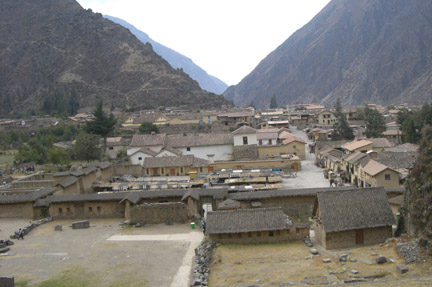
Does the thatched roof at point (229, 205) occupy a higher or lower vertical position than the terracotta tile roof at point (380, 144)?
lower

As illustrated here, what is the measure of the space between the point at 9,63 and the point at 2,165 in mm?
96131

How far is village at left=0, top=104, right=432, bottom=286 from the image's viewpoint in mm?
18969

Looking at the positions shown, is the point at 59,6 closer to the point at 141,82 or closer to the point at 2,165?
the point at 141,82

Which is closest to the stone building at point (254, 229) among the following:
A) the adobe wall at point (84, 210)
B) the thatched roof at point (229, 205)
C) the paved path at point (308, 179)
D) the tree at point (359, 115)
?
the thatched roof at point (229, 205)

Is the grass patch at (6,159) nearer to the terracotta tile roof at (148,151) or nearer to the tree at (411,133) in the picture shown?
the terracotta tile roof at (148,151)

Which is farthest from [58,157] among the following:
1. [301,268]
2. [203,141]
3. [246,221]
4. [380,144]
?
[301,268]

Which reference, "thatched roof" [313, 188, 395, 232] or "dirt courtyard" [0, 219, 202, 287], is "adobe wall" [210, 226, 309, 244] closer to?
"thatched roof" [313, 188, 395, 232]

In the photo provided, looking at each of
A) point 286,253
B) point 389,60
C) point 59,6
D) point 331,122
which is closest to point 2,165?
point 286,253

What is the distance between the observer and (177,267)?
2056 centimetres

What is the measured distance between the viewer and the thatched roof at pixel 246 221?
917 inches

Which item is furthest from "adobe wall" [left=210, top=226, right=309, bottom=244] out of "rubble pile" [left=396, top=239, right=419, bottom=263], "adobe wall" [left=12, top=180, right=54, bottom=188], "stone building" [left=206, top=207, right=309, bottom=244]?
"adobe wall" [left=12, top=180, right=54, bottom=188]

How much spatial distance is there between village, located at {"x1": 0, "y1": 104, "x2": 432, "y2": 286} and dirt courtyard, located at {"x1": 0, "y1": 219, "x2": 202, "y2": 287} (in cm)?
10

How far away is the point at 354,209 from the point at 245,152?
98.3 ft

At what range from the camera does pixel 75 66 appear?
136 m
